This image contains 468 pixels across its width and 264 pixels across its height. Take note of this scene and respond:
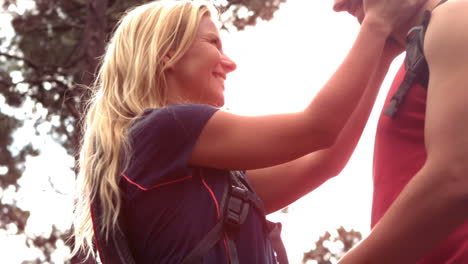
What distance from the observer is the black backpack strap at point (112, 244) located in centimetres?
243

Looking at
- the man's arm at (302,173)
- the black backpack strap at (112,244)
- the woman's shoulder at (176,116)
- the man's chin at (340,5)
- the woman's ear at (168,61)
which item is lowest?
the black backpack strap at (112,244)

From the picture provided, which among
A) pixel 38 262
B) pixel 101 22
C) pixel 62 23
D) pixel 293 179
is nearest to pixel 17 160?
pixel 38 262

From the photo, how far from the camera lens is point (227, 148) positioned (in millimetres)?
2430

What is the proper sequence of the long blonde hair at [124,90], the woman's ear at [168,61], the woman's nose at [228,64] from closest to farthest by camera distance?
1. the long blonde hair at [124,90]
2. the woman's ear at [168,61]
3. the woman's nose at [228,64]

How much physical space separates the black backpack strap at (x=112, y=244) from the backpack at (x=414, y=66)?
96 centimetres

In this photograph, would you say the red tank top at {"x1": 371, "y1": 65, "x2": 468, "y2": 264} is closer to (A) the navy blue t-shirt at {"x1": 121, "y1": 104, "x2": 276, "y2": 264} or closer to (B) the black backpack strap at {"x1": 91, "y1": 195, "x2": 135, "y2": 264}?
(A) the navy blue t-shirt at {"x1": 121, "y1": 104, "x2": 276, "y2": 264}

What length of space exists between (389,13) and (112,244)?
1.18 m

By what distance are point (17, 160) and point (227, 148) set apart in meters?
10.2

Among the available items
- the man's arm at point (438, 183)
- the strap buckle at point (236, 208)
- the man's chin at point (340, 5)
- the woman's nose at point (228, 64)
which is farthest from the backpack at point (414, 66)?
the woman's nose at point (228, 64)

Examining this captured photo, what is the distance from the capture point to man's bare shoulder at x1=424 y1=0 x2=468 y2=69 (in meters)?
1.94

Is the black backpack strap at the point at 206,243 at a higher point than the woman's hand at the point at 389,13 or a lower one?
lower

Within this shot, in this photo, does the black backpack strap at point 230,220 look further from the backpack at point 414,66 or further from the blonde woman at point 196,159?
the backpack at point 414,66

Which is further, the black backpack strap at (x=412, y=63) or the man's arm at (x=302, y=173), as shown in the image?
the man's arm at (x=302, y=173)

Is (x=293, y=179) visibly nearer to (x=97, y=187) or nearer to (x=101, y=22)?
(x=97, y=187)
